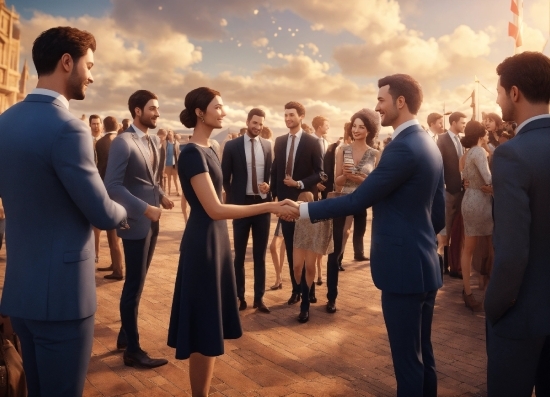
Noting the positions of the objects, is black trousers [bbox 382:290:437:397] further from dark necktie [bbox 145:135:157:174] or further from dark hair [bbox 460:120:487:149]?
dark hair [bbox 460:120:487:149]

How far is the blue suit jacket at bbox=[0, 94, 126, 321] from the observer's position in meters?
1.89

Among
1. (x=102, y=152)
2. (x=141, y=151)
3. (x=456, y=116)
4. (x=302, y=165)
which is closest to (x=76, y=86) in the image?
(x=141, y=151)

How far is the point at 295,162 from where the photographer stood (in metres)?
5.92

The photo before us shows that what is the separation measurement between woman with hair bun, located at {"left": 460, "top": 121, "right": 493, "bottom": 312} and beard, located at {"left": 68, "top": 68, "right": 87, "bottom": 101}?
16.5 ft

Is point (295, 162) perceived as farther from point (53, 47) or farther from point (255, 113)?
point (53, 47)

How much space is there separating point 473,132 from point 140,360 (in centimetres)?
475

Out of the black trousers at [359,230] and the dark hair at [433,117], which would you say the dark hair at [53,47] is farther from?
the dark hair at [433,117]

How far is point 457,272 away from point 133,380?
5.52 metres

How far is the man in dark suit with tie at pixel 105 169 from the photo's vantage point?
675 centimetres

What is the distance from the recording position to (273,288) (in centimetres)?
648

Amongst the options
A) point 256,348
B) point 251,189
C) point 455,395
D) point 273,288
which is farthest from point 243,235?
point 455,395

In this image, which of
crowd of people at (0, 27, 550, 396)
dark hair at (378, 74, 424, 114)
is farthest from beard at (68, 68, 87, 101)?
dark hair at (378, 74, 424, 114)

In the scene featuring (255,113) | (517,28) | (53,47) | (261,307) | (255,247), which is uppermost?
(517,28)

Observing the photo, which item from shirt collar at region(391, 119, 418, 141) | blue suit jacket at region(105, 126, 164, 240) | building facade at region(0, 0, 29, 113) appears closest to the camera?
shirt collar at region(391, 119, 418, 141)
